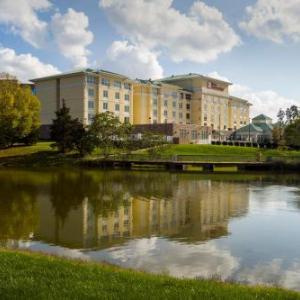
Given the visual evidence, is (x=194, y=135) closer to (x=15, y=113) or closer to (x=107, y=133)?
(x=107, y=133)

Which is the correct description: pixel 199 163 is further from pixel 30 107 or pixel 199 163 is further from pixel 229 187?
pixel 30 107

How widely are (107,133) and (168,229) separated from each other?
53.0 m

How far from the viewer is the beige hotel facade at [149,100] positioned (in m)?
99.1

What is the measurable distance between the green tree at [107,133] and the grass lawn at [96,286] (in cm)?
6124

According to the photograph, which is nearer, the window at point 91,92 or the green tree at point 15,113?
→ the green tree at point 15,113

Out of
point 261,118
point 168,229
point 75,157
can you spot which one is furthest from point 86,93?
point 168,229

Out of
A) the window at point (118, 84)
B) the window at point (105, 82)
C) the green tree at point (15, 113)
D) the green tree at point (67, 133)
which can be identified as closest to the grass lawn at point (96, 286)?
the green tree at point (67, 133)

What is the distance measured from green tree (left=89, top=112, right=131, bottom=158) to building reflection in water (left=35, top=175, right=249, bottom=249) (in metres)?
36.3

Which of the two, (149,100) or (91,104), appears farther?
(149,100)

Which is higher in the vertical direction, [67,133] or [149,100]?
Result: [149,100]

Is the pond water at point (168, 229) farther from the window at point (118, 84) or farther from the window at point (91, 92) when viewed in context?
the window at point (118, 84)

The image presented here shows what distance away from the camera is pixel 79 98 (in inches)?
3880

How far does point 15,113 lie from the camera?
70.9 metres

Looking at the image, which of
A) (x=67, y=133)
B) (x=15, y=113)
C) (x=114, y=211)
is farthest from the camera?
(x=67, y=133)
